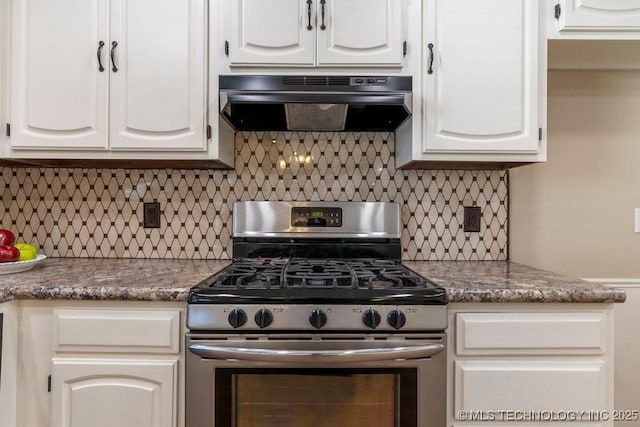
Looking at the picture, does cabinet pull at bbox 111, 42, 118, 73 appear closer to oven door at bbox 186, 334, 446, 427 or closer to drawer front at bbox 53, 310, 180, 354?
drawer front at bbox 53, 310, 180, 354

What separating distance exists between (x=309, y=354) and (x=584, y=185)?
1.55 m

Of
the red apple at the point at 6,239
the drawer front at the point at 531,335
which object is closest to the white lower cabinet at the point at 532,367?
the drawer front at the point at 531,335

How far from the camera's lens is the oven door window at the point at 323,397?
118cm

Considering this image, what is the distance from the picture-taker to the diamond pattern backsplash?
1.86m

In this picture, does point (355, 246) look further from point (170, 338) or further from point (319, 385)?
point (170, 338)

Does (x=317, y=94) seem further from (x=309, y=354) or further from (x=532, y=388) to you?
(x=532, y=388)

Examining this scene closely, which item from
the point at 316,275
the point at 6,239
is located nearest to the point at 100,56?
the point at 6,239

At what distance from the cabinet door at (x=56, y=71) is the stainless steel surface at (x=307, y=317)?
2.80ft

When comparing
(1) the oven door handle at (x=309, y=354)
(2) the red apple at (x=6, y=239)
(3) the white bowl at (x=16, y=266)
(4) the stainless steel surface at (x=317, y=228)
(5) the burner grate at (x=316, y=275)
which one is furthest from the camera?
(4) the stainless steel surface at (x=317, y=228)

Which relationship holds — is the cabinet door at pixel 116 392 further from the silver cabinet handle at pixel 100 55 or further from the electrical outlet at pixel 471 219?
the electrical outlet at pixel 471 219

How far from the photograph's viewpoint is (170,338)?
1.20 m

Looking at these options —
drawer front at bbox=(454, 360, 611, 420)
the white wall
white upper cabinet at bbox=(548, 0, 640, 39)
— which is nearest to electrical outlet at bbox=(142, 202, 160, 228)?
drawer front at bbox=(454, 360, 611, 420)

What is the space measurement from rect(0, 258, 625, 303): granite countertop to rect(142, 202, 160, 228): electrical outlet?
309 millimetres

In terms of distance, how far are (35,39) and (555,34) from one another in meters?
1.99
